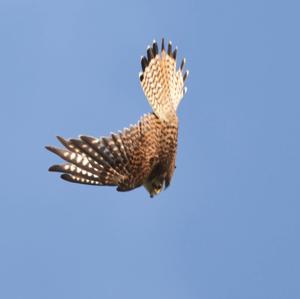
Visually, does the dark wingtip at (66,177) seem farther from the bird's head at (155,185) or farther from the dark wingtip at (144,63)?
the dark wingtip at (144,63)

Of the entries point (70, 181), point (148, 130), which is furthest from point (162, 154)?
point (70, 181)

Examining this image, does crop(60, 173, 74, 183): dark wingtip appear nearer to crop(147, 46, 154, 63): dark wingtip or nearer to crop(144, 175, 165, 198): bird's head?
crop(144, 175, 165, 198): bird's head

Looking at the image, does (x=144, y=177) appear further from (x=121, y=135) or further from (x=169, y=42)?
(x=169, y=42)

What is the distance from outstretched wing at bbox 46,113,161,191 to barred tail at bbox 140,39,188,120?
0.59 meters

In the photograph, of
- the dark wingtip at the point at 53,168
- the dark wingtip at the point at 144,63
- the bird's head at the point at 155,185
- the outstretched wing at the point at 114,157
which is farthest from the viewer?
the dark wingtip at the point at 144,63

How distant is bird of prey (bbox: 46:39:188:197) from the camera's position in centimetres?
1356

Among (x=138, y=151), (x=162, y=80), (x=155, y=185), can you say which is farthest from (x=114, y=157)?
(x=162, y=80)

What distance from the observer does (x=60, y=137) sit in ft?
44.1

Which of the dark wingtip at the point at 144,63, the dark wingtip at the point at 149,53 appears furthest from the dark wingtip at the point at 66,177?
the dark wingtip at the point at 149,53

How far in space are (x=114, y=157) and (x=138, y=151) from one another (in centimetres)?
39

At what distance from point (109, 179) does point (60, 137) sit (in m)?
0.91

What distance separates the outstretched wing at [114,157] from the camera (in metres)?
13.5

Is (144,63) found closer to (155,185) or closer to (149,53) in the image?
(149,53)

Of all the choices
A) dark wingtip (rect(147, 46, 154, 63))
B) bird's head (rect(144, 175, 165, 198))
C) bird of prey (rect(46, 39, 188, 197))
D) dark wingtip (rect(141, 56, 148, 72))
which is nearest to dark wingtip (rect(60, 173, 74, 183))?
bird of prey (rect(46, 39, 188, 197))
